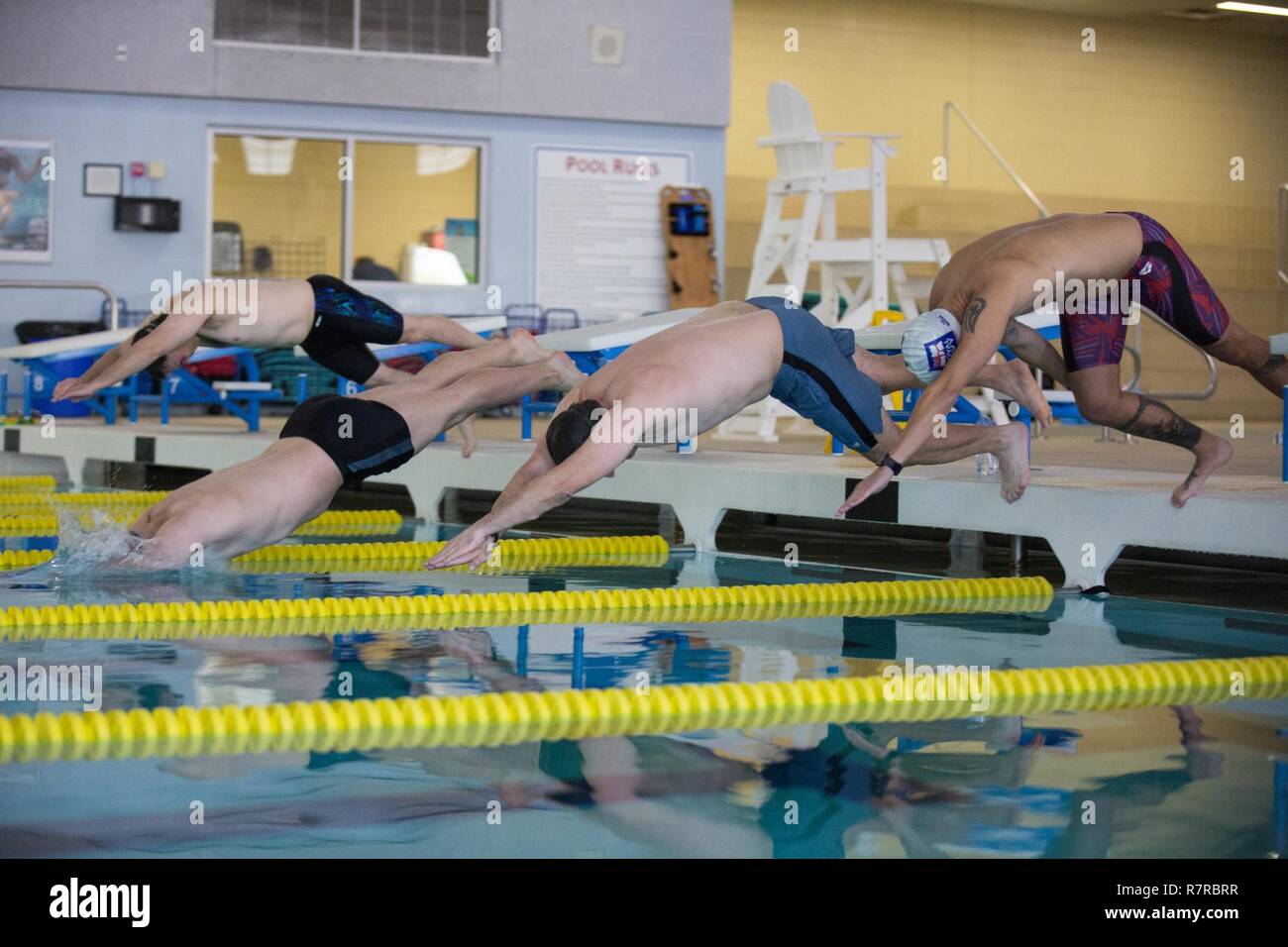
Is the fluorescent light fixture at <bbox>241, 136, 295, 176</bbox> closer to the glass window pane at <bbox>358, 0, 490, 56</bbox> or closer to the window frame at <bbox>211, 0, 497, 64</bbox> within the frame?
the window frame at <bbox>211, 0, 497, 64</bbox>

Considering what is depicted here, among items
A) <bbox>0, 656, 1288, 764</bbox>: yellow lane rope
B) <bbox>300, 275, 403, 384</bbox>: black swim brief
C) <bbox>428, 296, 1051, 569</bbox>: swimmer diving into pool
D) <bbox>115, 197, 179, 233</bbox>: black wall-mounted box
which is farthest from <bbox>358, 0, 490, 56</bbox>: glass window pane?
<bbox>0, 656, 1288, 764</bbox>: yellow lane rope

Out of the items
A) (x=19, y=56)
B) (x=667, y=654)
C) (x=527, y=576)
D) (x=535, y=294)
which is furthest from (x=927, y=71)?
(x=667, y=654)

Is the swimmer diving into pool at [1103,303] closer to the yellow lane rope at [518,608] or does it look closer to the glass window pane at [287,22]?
the yellow lane rope at [518,608]

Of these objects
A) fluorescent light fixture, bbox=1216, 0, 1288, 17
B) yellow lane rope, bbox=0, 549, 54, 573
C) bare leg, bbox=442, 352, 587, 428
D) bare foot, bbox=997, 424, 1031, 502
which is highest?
fluorescent light fixture, bbox=1216, 0, 1288, 17

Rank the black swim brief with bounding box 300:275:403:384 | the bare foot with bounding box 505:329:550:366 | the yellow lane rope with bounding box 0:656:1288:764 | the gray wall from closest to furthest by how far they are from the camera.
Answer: the yellow lane rope with bounding box 0:656:1288:764
the bare foot with bounding box 505:329:550:366
the black swim brief with bounding box 300:275:403:384
the gray wall

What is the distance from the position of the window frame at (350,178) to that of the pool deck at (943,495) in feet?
20.7

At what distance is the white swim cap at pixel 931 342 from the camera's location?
16.1 feet

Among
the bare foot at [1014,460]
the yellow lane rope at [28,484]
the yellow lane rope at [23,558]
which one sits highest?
the bare foot at [1014,460]

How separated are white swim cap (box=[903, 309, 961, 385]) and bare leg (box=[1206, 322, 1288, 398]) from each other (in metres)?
0.94

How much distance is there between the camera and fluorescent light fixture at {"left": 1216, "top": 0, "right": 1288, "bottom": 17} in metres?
18.4
